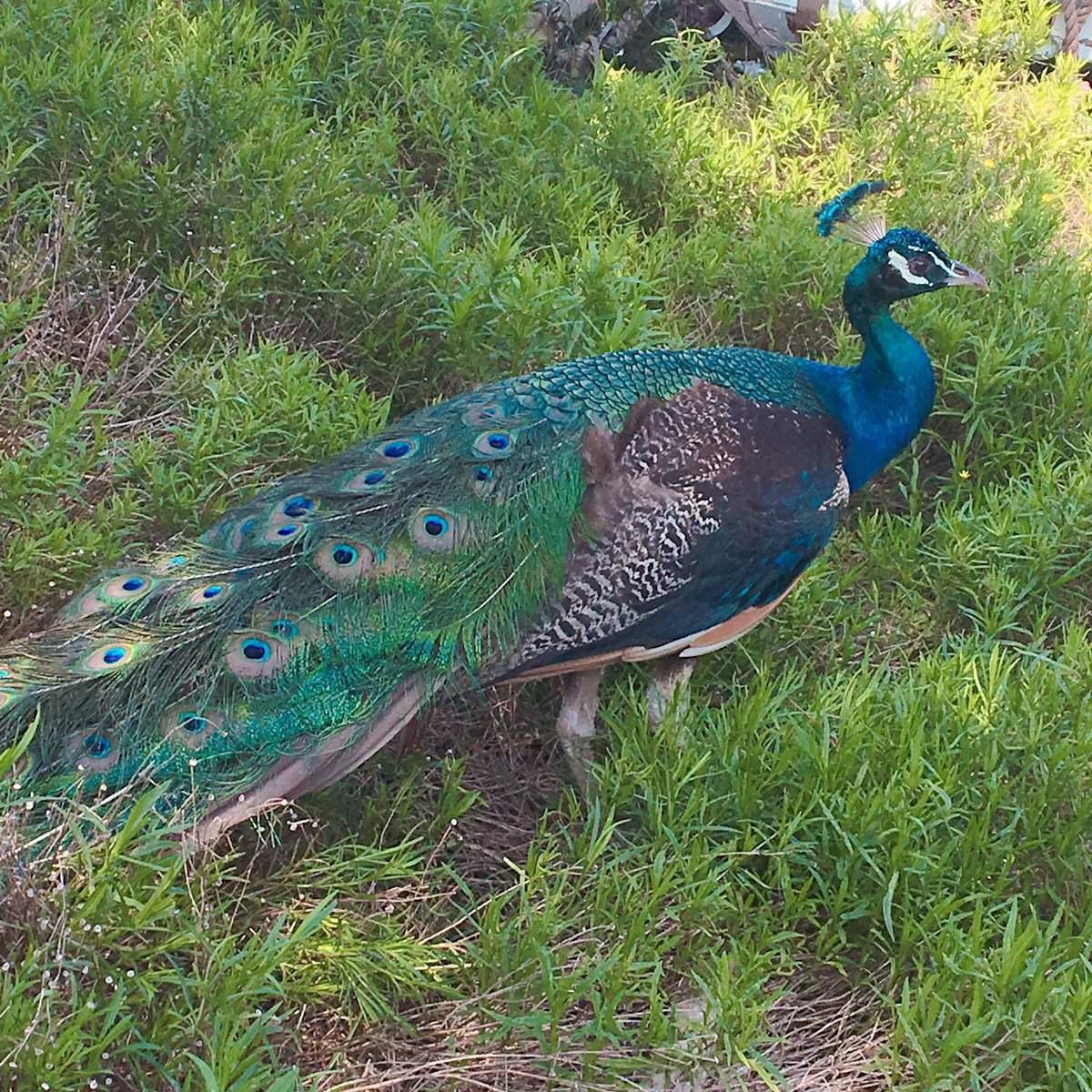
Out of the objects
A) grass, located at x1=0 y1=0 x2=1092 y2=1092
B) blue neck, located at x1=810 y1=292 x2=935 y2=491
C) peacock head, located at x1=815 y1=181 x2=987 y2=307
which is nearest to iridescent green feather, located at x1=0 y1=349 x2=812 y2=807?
grass, located at x1=0 y1=0 x2=1092 y2=1092

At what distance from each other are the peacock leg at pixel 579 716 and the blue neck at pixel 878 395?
81cm

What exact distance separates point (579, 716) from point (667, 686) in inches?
8.2

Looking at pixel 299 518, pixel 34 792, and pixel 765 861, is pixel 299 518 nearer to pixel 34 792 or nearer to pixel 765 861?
pixel 34 792

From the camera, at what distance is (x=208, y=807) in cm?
213

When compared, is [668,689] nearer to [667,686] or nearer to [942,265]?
[667,686]

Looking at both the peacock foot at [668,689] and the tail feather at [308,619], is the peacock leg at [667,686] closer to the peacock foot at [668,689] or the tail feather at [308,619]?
the peacock foot at [668,689]

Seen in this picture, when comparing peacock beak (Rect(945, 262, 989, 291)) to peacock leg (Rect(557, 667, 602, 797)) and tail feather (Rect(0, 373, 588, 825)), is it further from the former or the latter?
peacock leg (Rect(557, 667, 602, 797))

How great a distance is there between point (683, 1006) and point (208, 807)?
869mm

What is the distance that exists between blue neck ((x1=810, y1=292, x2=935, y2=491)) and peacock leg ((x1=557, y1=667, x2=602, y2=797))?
81 cm

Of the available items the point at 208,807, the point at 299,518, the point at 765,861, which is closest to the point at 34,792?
the point at 208,807

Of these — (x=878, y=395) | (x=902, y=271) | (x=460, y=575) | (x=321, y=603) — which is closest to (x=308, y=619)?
(x=321, y=603)

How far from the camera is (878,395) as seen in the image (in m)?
3.06

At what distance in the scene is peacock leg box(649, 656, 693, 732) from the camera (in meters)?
2.76

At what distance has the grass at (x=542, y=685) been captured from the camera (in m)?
2.15
